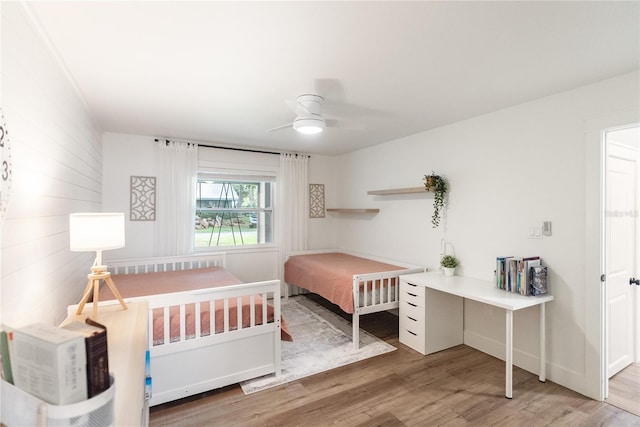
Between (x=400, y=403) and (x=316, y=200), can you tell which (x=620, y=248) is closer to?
(x=400, y=403)

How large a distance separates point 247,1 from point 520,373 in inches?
136

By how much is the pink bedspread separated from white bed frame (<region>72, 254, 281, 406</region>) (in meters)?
0.95

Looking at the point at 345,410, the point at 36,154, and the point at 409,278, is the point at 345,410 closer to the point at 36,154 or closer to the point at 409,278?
the point at 409,278

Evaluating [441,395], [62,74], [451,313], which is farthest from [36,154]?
[451,313]

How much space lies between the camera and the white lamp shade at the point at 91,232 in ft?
5.86

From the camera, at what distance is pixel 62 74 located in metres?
2.12

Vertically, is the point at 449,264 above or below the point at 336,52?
below

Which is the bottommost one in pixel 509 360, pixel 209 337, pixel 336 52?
pixel 509 360

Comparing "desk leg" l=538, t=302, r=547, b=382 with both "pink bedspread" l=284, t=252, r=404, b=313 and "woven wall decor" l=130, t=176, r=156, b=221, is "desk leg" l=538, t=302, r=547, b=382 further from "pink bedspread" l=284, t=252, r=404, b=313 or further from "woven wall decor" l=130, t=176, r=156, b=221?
"woven wall decor" l=130, t=176, r=156, b=221

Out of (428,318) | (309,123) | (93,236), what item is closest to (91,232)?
(93,236)

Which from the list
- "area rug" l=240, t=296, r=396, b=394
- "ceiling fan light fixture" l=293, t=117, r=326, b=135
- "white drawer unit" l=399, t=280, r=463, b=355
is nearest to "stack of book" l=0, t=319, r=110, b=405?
"area rug" l=240, t=296, r=396, b=394

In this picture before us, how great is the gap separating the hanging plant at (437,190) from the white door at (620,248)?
53.7 inches

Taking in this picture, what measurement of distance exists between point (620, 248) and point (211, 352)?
11.6ft

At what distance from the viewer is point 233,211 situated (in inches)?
189
